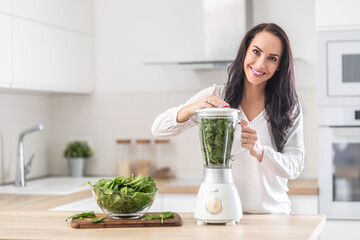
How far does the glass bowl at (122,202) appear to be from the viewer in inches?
78.0

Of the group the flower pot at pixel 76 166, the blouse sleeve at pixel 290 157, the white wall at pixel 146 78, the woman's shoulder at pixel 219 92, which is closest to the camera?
the blouse sleeve at pixel 290 157

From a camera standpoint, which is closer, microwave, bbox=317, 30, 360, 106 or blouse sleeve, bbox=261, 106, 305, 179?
blouse sleeve, bbox=261, 106, 305, 179

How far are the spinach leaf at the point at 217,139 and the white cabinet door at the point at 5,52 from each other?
1.62 metres

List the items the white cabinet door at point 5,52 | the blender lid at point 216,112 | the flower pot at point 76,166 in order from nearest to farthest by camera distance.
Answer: the blender lid at point 216,112 → the white cabinet door at point 5,52 → the flower pot at point 76,166

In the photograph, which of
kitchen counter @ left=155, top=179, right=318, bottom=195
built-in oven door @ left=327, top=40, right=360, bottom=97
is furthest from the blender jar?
built-in oven door @ left=327, top=40, right=360, bottom=97

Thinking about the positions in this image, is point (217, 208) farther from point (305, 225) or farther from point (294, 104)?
point (294, 104)

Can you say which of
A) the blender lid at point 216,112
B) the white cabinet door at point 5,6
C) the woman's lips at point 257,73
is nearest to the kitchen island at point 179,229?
the blender lid at point 216,112

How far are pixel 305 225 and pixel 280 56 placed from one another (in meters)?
0.75

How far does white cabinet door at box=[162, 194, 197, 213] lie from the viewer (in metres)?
3.54

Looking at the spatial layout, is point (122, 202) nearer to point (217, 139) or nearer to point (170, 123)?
point (217, 139)

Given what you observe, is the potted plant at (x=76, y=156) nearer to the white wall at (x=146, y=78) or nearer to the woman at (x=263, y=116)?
the white wall at (x=146, y=78)

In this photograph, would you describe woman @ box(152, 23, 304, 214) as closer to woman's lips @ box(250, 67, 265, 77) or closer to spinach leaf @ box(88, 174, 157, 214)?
woman's lips @ box(250, 67, 265, 77)

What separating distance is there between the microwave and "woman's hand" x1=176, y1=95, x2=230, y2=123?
4.58 feet

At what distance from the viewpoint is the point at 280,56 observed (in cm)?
243
